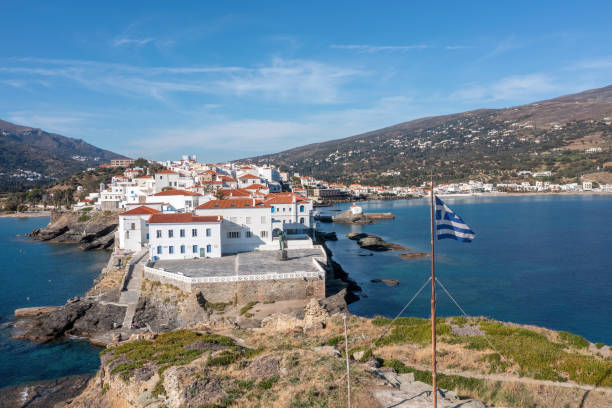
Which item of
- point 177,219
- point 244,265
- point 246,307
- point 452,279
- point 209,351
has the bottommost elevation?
point 452,279

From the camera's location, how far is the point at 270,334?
1836cm

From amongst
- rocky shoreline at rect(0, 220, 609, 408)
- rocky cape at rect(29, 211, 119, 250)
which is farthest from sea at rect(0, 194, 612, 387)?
rocky cape at rect(29, 211, 119, 250)

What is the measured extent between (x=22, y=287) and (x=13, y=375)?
19524 mm

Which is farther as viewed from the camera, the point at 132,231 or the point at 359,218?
the point at 359,218

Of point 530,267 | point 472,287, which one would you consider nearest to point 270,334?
point 472,287

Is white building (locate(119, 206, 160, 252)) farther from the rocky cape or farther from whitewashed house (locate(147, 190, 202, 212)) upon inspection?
the rocky cape

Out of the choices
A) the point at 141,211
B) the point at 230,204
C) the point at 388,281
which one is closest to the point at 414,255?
the point at 388,281

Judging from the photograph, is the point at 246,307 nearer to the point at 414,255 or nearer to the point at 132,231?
the point at 132,231

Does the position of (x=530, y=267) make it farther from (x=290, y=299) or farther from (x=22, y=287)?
(x=22, y=287)

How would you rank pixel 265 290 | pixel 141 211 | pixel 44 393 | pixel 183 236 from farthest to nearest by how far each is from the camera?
pixel 141 211, pixel 183 236, pixel 265 290, pixel 44 393

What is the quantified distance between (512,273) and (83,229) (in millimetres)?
61962

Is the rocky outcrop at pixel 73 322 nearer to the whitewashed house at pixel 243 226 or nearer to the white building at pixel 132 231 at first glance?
the whitewashed house at pixel 243 226

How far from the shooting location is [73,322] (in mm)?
25969

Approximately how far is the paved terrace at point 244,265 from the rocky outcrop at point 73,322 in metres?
4.30
